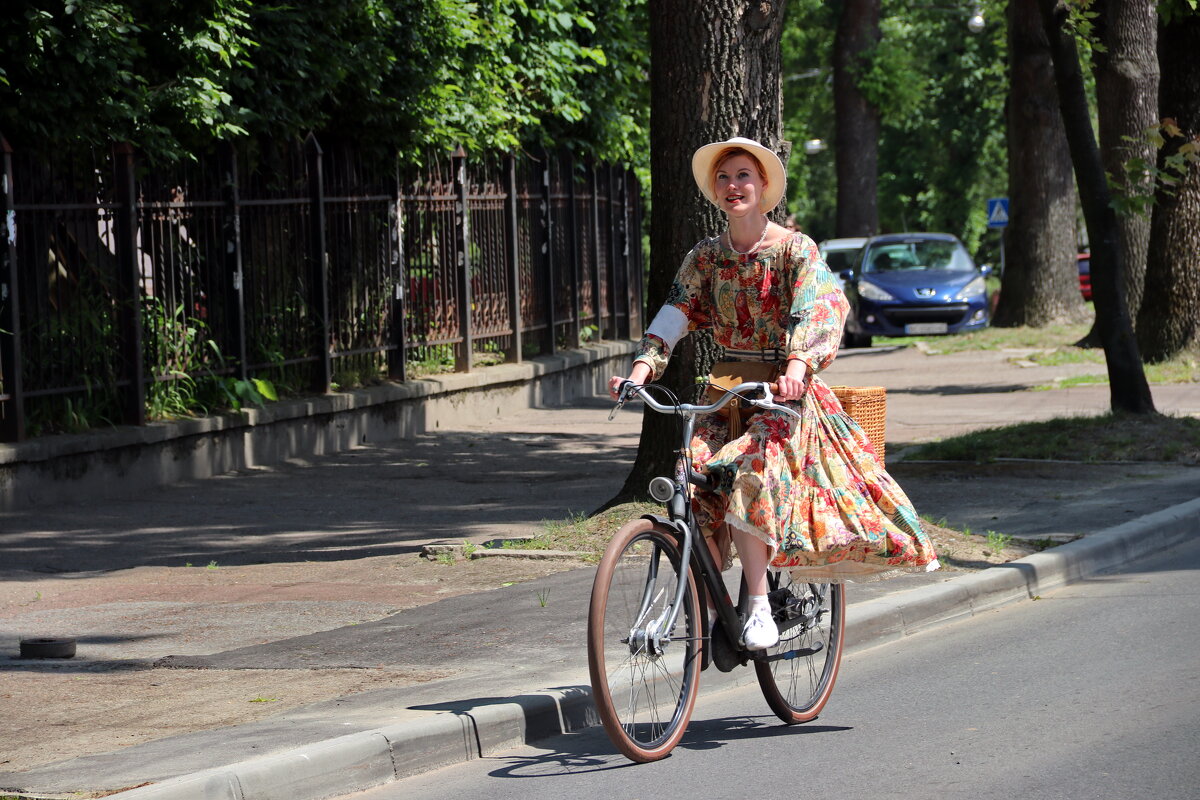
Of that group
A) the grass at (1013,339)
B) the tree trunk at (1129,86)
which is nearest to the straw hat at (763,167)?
the tree trunk at (1129,86)

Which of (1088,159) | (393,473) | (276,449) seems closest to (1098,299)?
(1088,159)

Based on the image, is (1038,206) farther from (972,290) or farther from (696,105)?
(696,105)

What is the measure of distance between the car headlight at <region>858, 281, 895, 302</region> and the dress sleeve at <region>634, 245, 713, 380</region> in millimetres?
22844

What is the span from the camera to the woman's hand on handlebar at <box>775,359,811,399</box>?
17.4 ft

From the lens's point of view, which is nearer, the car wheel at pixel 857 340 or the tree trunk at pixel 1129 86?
the tree trunk at pixel 1129 86

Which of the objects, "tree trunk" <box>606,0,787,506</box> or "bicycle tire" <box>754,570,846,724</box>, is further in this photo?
"tree trunk" <box>606,0,787,506</box>

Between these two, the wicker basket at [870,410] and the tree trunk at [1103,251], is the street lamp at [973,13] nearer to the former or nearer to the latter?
the tree trunk at [1103,251]

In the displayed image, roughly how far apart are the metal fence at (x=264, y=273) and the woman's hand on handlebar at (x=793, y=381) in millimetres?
7128

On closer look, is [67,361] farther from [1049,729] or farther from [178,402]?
[1049,729]

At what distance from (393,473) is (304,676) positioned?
22.5ft

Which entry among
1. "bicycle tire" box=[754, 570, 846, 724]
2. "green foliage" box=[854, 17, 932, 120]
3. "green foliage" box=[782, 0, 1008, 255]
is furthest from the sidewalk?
"green foliage" box=[782, 0, 1008, 255]

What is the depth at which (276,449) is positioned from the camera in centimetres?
1376

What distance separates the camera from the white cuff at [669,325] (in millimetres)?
5715

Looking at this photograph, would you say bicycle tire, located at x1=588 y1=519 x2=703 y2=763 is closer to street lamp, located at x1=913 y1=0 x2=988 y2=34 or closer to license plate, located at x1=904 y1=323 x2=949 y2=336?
license plate, located at x1=904 y1=323 x2=949 y2=336
